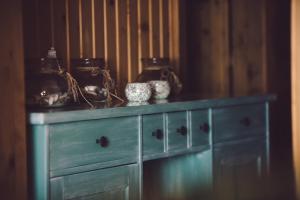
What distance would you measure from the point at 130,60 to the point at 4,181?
1202mm

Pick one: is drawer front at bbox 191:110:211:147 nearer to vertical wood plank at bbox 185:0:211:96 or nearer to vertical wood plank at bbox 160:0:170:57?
vertical wood plank at bbox 160:0:170:57

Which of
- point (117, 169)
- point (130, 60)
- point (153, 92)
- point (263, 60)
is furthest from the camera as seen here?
point (263, 60)

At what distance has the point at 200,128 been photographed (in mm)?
2453

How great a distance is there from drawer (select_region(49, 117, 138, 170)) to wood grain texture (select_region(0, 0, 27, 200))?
114 mm

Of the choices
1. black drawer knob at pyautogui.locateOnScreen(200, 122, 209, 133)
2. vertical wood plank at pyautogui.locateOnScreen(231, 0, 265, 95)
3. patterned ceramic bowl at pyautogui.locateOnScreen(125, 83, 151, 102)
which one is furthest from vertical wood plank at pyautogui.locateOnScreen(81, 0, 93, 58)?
vertical wood plank at pyautogui.locateOnScreen(231, 0, 265, 95)

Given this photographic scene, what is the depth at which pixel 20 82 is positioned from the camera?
1.83 metres

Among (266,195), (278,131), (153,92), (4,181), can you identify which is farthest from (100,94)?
(278,131)

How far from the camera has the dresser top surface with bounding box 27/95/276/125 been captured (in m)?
1.85

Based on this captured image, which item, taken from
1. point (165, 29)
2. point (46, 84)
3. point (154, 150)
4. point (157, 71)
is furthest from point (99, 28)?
point (154, 150)

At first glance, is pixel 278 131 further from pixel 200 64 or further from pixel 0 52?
Answer: pixel 0 52

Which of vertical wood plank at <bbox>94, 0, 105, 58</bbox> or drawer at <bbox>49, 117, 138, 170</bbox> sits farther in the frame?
vertical wood plank at <bbox>94, 0, 105, 58</bbox>

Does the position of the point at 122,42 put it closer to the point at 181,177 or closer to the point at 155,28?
the point at 155,28

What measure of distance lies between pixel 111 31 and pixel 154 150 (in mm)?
776

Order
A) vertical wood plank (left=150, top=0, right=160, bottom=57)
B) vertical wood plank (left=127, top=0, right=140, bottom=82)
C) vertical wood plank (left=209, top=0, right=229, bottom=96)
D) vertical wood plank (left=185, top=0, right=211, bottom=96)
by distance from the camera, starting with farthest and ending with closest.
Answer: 1. vertical wood plank (left=185, top=0, right=211, bottom=96)
2. vertical wood plank (left=209, top=0, right=229, bottom=96)
3. vertical wood plank (left=150, top=0, right=160, bottom=57)
4. vertical wood plank (left=127, top=0, right=140, bottom=82)
